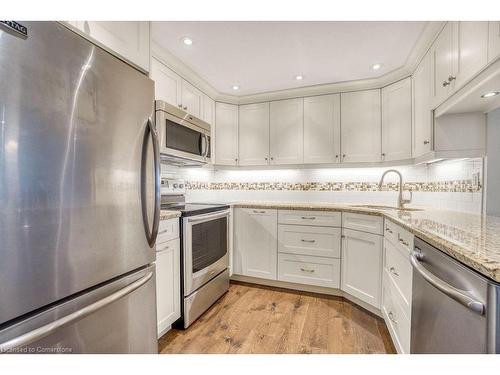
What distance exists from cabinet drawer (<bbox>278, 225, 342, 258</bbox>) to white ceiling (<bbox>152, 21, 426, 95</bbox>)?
5.27 feet

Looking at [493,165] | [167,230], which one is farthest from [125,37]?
[493,165]

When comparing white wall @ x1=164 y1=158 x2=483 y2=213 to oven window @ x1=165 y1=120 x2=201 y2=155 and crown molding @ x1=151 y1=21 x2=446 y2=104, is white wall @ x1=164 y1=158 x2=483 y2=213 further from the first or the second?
crown molding @ x1=151 y1=21 x2=446 y2=104

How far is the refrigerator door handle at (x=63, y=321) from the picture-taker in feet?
2.08

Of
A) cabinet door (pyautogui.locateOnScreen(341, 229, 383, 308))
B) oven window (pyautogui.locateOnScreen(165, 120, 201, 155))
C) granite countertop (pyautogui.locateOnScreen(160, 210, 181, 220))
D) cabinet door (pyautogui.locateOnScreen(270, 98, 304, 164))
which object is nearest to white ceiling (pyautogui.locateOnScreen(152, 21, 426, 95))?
cabinet door (pyautogui.locateOnScreen(270, 98, 304, 164))

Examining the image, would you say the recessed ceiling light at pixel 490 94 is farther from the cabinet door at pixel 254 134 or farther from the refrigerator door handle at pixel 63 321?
the refrigerator door handle at pixel 63 321

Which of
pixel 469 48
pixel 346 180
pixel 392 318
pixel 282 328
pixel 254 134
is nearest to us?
pixel 469 48

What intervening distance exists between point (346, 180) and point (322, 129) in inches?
27.3

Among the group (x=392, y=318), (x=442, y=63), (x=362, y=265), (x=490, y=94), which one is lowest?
(x=392, y=318)

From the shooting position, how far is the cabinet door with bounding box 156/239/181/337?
1.52m

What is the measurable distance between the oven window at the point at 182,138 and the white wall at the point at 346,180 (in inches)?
16.7

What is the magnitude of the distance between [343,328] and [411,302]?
31.5 inches

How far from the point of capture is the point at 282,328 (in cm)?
179

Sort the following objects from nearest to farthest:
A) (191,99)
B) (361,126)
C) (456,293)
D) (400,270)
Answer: (456,293) → (400,270) → (191,99) → (361,126)

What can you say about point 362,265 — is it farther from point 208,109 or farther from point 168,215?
point 208,109
